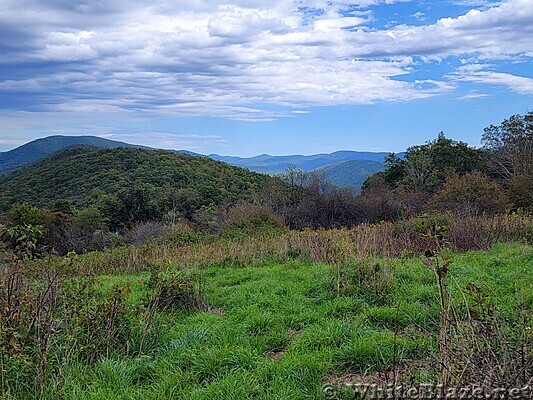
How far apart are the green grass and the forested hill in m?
27.0

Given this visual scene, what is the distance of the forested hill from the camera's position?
32812mm

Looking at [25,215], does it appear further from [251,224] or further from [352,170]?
[352,170]

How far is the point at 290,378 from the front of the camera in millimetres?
3316

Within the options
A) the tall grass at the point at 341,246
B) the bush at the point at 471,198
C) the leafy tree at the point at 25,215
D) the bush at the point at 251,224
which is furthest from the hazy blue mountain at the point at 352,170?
the tall grass at the point at 341,246

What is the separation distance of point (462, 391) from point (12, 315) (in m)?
3.46

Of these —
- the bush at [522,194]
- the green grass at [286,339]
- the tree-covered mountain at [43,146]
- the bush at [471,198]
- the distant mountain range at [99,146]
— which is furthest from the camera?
the tree-covered mountain at [43,146]

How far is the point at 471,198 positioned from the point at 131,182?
104 feet

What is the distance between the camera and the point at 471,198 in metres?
15.6

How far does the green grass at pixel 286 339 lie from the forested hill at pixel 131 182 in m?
27.0

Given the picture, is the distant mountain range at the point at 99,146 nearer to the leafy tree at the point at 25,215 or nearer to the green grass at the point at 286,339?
the leafy tree at the point at 25,215

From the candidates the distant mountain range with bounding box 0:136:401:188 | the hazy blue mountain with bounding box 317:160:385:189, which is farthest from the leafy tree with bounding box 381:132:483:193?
the distant mountain range with bounding box 0:136:401:188

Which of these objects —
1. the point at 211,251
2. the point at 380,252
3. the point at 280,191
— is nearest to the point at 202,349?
the point at 380,252

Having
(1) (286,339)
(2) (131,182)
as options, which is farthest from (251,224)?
(2) (131,182)

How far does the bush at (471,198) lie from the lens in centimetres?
1524
